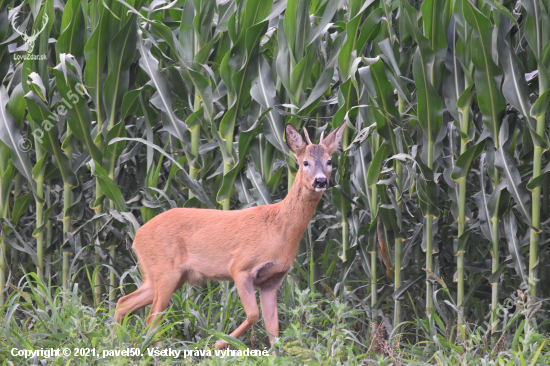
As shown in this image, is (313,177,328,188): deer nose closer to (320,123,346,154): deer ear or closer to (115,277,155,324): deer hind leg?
(320,123,346,154): deer ear

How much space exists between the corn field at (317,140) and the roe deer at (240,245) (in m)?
0.42

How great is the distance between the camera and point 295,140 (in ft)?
13.7

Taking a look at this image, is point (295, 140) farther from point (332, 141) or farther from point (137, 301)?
point (137, 301)

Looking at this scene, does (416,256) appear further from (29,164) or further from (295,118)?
(29,164)

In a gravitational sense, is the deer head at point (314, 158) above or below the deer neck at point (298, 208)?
above

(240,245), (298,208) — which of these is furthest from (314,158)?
(240,245)

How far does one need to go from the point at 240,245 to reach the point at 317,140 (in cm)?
154

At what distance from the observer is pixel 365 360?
4.51m

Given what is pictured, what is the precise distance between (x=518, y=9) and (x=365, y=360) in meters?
3.48

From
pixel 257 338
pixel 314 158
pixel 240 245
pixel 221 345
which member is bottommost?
pixel 257 338

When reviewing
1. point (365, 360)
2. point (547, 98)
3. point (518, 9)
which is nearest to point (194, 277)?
point (365, 360)

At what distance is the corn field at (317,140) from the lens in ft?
15.8

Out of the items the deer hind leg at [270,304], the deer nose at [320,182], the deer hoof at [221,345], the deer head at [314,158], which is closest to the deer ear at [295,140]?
the deer head at [314,158]

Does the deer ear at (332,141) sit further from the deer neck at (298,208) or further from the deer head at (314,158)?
the deer neck at (298,208)
